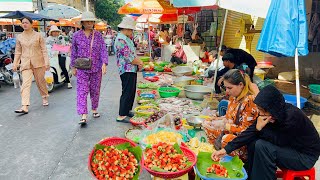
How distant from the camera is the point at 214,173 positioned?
2672 millimetres

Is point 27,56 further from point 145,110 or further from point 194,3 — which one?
point 194,3

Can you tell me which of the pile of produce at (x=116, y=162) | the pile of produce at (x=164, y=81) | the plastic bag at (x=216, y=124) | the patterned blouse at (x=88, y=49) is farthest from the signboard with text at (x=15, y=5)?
the pile of produce at (x=116, y=162)

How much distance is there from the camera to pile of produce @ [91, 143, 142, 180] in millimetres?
2611

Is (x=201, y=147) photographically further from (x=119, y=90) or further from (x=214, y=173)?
(x=119, y=90)

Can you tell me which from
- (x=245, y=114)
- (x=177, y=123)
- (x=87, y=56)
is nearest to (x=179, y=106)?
(x=177, y=123)

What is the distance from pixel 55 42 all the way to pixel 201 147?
23.5ft

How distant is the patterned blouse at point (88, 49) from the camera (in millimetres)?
4930

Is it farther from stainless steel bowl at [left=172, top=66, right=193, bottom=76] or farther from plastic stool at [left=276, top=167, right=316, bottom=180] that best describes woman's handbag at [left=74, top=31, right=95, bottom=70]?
stainless steel bowl at [left=172, top=66, right=193, bottom=76]

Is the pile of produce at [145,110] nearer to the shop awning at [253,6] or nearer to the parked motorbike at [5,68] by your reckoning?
the shop awning at [253,6]

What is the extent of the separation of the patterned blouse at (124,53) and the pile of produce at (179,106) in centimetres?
109

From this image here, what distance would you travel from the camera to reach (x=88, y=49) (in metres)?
5.01

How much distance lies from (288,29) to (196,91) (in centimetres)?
343

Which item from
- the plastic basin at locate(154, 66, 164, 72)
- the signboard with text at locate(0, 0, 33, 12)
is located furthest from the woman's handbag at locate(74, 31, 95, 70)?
the signboard with text at locate(0, 0, 33, 12)

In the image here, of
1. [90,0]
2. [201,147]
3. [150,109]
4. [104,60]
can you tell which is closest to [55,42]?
[104,60]
